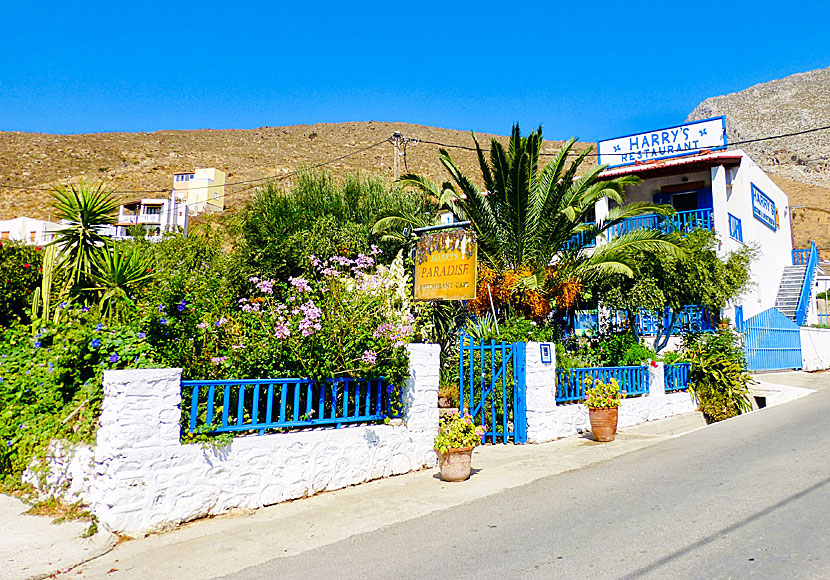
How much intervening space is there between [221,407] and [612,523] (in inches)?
168

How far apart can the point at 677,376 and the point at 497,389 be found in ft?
20.4

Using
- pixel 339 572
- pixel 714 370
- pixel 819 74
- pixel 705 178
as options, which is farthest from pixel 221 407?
pixel 819 74

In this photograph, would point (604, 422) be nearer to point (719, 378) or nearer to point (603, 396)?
point (603, 396)

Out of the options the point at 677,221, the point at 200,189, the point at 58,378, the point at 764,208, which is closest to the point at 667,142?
the point at 677,221

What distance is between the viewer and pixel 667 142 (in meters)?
24.5

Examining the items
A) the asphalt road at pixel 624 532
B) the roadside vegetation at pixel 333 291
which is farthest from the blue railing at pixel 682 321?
the asphalt road at pixel 624 532

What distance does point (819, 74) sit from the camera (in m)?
141

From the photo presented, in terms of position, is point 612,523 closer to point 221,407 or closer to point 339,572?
point 339,572

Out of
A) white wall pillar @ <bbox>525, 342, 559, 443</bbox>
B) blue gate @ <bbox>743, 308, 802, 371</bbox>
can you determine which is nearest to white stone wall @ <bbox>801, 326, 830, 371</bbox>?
blue gate @ <bbox>743, 308, 802, 371</bbox>

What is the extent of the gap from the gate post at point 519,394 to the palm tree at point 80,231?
6454 mm

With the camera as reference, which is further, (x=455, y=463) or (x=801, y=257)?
(x=801, y=257)

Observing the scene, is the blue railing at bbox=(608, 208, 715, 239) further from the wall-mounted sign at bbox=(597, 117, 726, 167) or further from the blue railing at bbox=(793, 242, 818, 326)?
the blue railing at bbox=(793, 242, 818, 326)

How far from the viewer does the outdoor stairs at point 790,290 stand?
2589 cm

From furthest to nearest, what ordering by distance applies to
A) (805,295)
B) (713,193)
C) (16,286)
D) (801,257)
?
(801,257)
(805,295)
(713,193)
(16,286)
